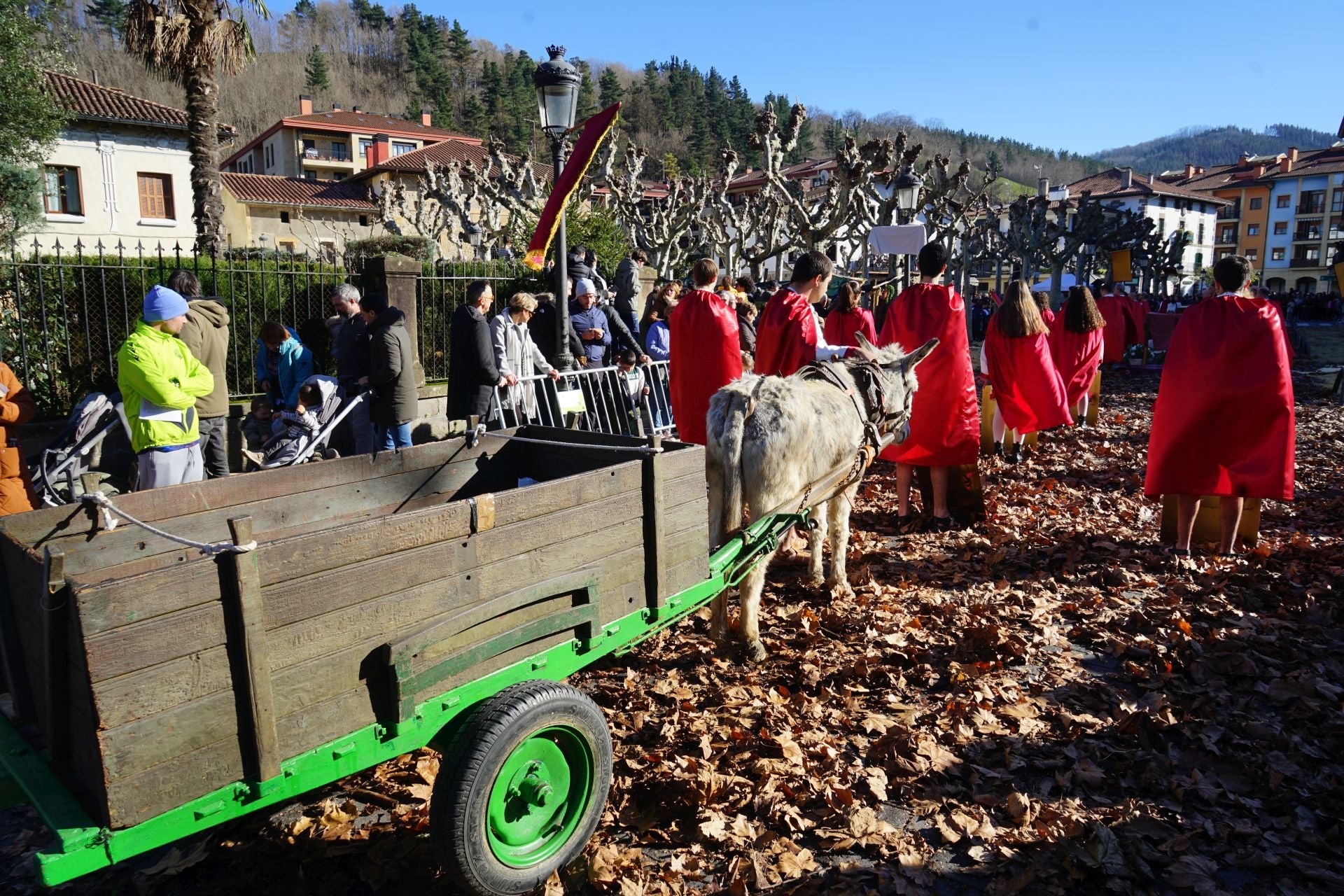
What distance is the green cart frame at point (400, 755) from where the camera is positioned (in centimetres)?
210

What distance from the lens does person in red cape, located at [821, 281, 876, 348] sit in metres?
8.17

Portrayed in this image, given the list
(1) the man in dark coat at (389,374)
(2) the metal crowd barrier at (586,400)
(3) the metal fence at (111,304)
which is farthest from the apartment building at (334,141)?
(1) the man in dark coat at (389,374)

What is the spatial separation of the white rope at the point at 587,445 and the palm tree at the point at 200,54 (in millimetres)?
11974

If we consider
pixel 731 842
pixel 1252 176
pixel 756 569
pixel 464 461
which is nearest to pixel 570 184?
pixel 464 461

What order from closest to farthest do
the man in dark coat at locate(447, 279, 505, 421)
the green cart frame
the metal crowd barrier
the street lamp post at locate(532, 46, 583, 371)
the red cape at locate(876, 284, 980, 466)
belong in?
the green cart frame, the red cape at locate(876, 284, 980, 466), the man in dark coat at locate(447, 279, 505, 421), the street lamp post at locate(532, 46, 583, 371), the metal crowd barrier

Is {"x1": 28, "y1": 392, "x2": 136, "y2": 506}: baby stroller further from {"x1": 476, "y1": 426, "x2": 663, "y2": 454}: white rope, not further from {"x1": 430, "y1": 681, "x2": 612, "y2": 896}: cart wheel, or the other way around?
{"x1": 430, "y1": 681, "x2": 612, "y2": 896}: cart wheel

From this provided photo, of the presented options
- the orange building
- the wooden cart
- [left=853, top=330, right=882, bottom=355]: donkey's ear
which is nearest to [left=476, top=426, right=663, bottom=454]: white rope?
the wooden cart

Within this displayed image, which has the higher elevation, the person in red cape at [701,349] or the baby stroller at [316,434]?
the person in red cape at [701,349]

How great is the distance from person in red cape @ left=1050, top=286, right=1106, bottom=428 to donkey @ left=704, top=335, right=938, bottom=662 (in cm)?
661

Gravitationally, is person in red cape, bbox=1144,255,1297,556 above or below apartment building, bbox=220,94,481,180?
below

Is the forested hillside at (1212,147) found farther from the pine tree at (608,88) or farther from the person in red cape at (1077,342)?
the person in red cape at (1077,342)

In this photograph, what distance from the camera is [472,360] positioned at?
25.9 feet

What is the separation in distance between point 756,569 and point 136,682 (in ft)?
9.71

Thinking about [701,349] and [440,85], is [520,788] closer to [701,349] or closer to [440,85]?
[701,349]
